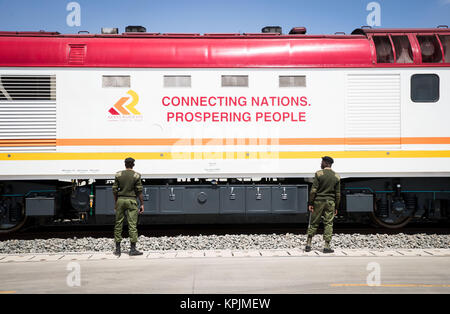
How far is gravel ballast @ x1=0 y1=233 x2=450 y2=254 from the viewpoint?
7891mm

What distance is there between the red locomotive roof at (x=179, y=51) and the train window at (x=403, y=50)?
1.91 ft

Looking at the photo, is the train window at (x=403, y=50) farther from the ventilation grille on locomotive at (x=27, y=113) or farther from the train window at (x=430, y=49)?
the ventilation grille on locomotive at (x=27, y=113)

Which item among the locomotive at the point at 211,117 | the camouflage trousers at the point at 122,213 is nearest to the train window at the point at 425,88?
the locomotive at the point at 211,117

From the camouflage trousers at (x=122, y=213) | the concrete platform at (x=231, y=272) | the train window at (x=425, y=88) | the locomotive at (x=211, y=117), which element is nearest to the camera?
the concrete platform at (x=231, y=272)

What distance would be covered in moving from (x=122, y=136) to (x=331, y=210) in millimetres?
4707

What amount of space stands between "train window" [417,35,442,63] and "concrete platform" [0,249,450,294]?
13.9ft

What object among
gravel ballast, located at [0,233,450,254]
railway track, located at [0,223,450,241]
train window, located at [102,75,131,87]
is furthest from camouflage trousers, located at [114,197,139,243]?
train window, located at [102,75,131,87]

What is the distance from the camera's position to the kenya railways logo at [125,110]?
843cm

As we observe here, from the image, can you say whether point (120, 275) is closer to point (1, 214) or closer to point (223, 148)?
point (223, 148)

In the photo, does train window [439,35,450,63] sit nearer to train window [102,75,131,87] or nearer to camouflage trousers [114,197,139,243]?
train window [102,75,131,87]

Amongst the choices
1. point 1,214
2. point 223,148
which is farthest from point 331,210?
point 1,214

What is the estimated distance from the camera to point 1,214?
8.65 metres

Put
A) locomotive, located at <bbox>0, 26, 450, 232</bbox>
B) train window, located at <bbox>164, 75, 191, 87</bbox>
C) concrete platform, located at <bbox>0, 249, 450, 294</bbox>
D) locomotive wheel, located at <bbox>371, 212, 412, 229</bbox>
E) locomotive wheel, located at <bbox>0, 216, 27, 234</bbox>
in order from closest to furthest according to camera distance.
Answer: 1. concrete platform, located at <bbox>0, 249, 450, 294</bbox>
2. locomotive, located at <bbox>0, 26, 450, 232</bbox>
3. train window, located at <bbox>164, 75, 191, 87</bbox>
4. locomotive wheel, located at <bbox>0, 216, 27, 234</bbox>
5. locomotive wheel, located at <bbox>371, 212, 412, 229</bbox>

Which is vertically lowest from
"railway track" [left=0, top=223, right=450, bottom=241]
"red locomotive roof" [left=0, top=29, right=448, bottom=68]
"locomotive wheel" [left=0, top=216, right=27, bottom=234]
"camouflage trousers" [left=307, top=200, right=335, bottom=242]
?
"railway track" [left=0, top=223, right=450, bottom=241]
